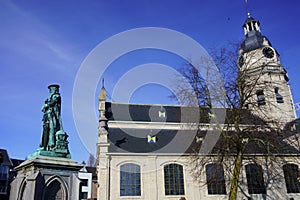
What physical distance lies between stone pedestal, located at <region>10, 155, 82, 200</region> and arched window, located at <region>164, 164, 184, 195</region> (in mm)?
18078

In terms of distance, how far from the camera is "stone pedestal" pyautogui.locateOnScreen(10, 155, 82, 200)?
655 centimetres

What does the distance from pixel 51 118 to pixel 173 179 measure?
1893 cm

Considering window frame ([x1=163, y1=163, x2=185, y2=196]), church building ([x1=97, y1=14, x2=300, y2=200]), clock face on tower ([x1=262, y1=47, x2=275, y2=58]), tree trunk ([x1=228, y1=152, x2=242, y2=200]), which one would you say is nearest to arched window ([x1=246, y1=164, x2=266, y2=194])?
church building ([x1=97, y1=14, x2=300, y2=200])

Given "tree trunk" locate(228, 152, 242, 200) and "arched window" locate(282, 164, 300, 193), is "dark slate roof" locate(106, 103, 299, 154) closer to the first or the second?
"tree trunk" locate(228, 152, 242, 200)

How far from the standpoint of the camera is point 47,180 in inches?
268

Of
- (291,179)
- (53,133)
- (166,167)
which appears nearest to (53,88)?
(53,133)

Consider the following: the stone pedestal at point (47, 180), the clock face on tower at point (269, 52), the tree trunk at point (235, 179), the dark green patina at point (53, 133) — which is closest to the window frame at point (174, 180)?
the tree trunk at point (235, 179)

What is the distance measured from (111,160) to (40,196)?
17464 millimetres

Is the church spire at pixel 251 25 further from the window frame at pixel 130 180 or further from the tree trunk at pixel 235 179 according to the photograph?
the tree trunk at pixel 235 179

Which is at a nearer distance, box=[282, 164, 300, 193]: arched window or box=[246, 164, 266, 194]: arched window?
box=[246, 164, 266, 194]: arched window

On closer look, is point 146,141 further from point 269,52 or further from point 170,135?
point 269,52

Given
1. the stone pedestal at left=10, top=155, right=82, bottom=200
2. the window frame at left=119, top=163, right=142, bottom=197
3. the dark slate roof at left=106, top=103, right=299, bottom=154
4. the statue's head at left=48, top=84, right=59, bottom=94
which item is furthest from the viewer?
the window frame at left=119, top=163, right=142, bottom=197

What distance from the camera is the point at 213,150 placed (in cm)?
1700

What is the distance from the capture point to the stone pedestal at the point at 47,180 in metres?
6.55
